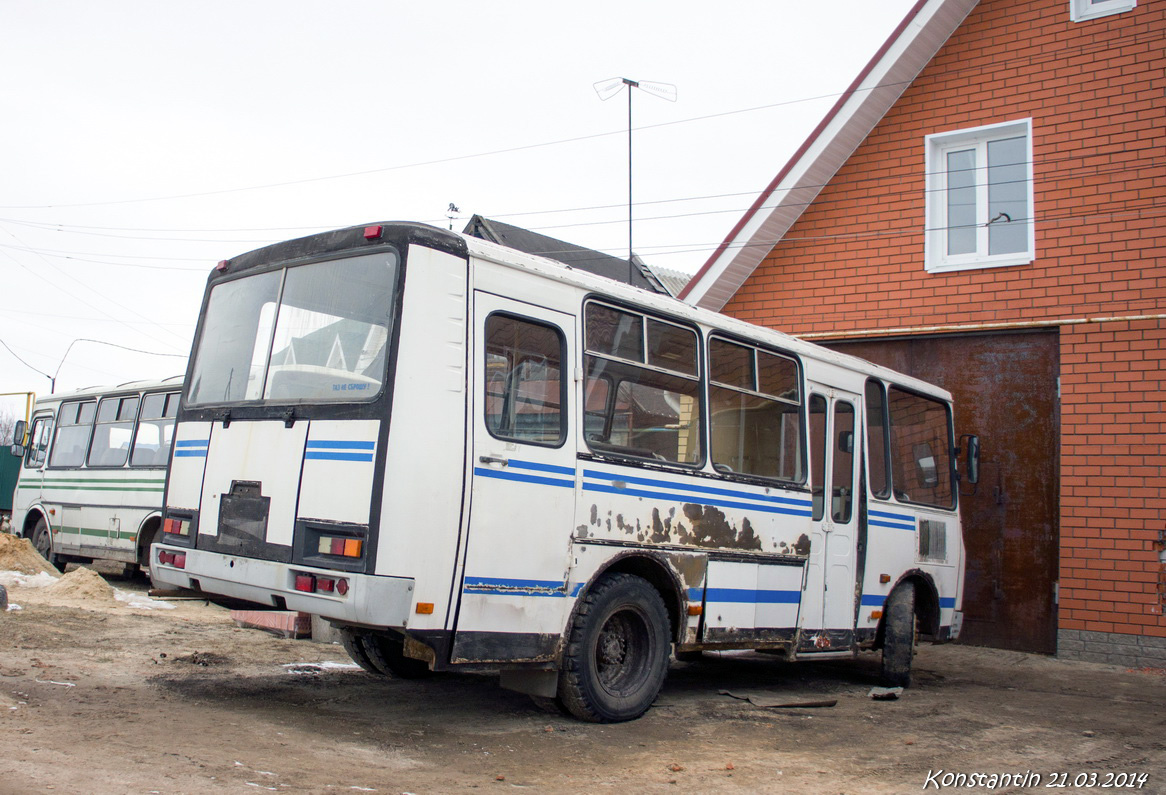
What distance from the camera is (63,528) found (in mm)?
15016

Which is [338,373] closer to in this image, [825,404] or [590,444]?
[590,444]

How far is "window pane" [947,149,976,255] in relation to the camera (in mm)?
11570

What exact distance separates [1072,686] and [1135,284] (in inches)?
166

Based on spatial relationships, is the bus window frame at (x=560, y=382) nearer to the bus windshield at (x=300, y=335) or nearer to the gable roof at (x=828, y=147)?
the bus windshield at (x=300, y=335)

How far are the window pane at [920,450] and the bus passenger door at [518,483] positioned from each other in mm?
4339

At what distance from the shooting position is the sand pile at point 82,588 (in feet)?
36.8

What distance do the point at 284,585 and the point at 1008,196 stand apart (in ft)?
30.6

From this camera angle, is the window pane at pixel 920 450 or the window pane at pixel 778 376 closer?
the window pane at pixel 778 376

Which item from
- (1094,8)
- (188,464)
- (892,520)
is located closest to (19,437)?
(188,464)

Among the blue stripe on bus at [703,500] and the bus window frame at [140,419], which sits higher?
the bus window frame at [140,419]

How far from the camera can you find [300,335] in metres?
5.80

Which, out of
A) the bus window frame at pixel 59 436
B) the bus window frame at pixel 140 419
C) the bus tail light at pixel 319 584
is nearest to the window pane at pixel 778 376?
the bus tail light at pixel 319 584

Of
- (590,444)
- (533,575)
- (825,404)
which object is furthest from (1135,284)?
(533,575)

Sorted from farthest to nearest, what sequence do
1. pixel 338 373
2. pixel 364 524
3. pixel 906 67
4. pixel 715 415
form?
pixel 906 67, pixel 715 415, pixel 338 373, pixel 364 524
